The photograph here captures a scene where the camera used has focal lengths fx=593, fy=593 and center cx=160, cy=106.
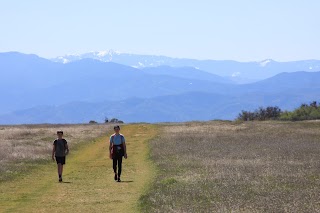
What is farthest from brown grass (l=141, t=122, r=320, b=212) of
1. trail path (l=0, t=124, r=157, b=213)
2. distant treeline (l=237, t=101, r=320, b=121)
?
distant treeline (l=237, t=101, r=320, b=121)

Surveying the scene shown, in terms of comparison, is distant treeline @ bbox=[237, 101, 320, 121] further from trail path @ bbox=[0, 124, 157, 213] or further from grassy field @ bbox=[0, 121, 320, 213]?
trail path @ bbox=[0, 124, 157, 213]

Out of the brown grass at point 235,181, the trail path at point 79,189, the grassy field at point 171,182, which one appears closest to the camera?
the brown grass at point 235,181

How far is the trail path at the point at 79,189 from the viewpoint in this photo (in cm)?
1694

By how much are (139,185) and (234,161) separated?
28.6ft

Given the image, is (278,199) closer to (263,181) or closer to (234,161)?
(263,181)

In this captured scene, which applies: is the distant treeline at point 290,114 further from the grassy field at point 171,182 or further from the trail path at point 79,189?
the trail path at point 79,189

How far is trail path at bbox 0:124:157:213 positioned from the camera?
55.6 ft

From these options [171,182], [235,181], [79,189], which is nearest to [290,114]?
[235,181]

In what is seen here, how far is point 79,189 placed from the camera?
20891mm

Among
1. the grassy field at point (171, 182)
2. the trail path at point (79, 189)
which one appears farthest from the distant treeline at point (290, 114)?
the trail path at point (79, 189)

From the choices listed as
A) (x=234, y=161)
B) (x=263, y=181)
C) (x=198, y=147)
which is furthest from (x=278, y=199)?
(x=198, y=147)

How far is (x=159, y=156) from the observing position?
1320 inches

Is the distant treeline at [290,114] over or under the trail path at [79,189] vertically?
over

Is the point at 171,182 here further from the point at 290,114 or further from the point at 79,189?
the point at 290,114
